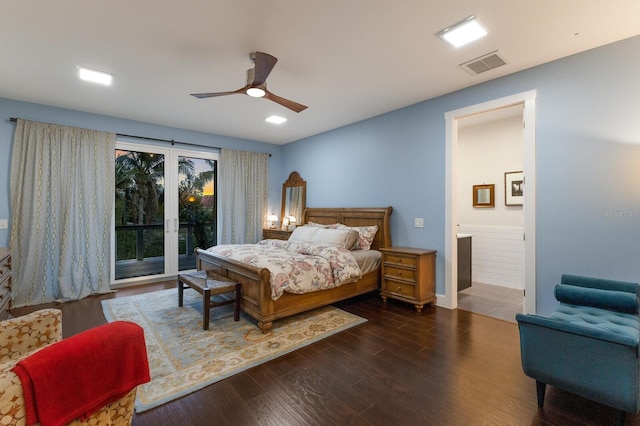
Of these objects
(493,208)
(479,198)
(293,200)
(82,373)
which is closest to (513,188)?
(493,208)

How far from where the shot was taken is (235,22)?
7.80 ft

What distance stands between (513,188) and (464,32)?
3.44 metres

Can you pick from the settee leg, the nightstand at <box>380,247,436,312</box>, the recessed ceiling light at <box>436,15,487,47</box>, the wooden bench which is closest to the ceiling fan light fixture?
the recessed ceiling light at <box>436,15,487,47</box>

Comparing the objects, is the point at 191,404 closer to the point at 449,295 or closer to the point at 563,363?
the point at 563,363

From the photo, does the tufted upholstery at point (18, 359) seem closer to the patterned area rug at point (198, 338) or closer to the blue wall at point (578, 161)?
the patterned area rug at point (198, 338)

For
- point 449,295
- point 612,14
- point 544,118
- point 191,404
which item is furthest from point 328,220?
point 612,14

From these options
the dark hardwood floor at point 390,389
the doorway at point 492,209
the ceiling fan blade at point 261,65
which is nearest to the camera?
the dark hardwood floor at point 390,389

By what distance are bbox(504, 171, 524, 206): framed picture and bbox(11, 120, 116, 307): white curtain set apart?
21.4ft

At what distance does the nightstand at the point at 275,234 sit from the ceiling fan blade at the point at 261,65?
3374 mm

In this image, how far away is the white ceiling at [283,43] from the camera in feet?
7.30

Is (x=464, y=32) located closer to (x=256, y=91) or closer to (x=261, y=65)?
(x=261, y=65)

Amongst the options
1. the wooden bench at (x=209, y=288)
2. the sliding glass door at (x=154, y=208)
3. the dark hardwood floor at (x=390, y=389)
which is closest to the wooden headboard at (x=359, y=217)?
the dark hardwood floor at (x=390, y=389)

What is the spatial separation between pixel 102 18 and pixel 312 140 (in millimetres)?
4080

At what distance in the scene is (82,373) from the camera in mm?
1119
